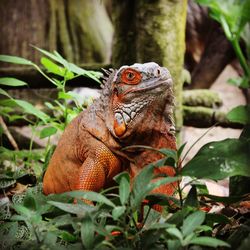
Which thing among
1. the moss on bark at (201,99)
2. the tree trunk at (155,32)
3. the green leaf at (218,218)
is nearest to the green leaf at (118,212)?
the green leaf at (218,218)

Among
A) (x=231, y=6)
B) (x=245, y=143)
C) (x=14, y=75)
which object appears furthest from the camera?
(x=14, y=75)

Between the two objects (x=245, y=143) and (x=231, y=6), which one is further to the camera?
(x=245, y=143)

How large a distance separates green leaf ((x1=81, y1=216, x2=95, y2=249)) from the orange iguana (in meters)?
0.88

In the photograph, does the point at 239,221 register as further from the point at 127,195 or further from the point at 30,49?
the point at 30,49

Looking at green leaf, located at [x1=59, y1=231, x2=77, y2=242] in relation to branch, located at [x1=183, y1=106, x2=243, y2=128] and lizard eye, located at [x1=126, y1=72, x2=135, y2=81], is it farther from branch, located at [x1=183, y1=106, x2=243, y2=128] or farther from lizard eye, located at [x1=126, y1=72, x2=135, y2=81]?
branch, located at [x1=183, y1=106, x2=243, y2=128]

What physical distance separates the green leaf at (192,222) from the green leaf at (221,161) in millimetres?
146

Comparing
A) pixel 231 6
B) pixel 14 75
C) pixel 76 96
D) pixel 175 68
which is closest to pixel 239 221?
pixel 231 6

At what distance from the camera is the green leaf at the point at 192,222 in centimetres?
154

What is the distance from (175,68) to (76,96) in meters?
1.58

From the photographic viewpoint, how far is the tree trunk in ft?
15.7

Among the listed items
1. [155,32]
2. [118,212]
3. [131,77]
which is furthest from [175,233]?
[155,32]

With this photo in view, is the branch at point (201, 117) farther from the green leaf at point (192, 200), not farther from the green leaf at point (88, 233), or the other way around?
the green leaf at point (88, 233)

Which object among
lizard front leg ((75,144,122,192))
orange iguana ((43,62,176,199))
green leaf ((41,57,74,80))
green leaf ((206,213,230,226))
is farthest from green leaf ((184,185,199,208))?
green leaf ((41,57,74,80))

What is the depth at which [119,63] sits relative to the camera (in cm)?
508
